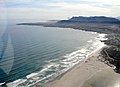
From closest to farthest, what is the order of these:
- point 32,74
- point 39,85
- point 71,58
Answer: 1. point 39,85
2. point 32,74
3. point 71,58

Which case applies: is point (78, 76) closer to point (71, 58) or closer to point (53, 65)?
point (53, 65)

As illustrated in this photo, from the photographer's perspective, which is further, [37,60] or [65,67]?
[37,60]

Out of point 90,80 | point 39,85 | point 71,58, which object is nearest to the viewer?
point 39,85

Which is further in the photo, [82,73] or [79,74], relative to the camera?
[82,73]

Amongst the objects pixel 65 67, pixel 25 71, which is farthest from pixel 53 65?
pixel 25 71
